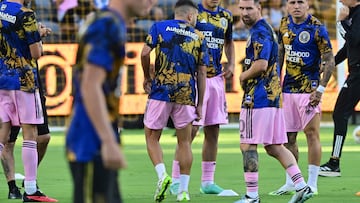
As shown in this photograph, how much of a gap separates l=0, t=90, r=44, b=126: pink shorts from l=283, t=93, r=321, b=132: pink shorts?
2784mm

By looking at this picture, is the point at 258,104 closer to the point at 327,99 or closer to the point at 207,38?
the point at 207,38

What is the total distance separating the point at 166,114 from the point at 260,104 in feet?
3.83

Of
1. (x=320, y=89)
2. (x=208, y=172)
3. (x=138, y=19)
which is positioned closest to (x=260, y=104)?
(x=320, y=89)

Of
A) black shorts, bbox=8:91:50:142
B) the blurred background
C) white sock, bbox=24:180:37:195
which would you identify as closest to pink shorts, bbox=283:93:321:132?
black shorts, bbox=8:91:50:142

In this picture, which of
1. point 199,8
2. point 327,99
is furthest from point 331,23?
point 199,8

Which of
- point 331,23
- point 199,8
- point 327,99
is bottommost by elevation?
point 327,99

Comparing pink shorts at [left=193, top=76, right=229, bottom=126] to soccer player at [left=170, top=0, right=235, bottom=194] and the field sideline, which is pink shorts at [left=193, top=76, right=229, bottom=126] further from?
the field sideline

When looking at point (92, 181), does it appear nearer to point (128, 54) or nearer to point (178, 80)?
point (178, 80)

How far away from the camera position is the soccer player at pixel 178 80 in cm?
1001

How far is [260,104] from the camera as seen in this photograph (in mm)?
9398

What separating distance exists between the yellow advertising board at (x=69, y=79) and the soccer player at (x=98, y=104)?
1581 centimetres

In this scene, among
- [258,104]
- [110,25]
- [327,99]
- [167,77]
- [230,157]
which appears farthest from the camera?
[327,99]

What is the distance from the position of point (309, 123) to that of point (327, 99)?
11113 millimetres

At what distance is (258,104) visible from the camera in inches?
370
